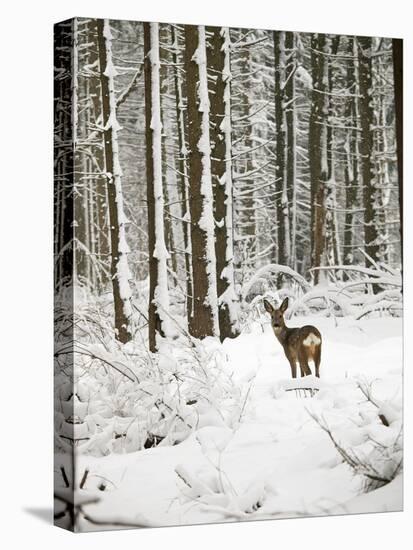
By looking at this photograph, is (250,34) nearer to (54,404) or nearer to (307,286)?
(307,286)

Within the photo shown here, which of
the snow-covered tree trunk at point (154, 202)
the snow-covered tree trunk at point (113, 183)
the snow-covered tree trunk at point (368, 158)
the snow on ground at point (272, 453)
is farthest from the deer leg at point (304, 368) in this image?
the snow-covered tree trunk at point (113, 183)

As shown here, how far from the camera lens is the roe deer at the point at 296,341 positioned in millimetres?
10797

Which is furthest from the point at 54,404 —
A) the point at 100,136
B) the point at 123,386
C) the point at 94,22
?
the point at 94,22

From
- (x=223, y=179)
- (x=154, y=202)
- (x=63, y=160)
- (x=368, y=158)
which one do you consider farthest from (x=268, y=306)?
(x=63, y=160)

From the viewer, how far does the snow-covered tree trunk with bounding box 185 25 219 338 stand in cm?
1045

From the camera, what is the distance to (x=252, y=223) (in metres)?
10.6

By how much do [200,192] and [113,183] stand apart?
28.1 inches

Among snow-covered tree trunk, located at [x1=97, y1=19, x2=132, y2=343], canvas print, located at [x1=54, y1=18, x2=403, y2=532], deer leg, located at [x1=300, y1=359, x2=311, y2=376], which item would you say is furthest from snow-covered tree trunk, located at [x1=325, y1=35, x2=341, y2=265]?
snow-covered tree trunk, located at [x1=97, y1=19, x2=132, y2=343]

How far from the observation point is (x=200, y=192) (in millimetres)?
10523

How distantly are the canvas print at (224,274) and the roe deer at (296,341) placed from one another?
17 mm

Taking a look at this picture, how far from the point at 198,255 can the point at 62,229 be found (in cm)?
105

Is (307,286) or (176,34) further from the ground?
(176,34)

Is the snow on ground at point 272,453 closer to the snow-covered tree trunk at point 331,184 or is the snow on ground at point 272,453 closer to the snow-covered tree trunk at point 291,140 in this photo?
the snow-covered tree trunk at point 331,184

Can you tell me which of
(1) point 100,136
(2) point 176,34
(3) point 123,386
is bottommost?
(3) point 123,386
